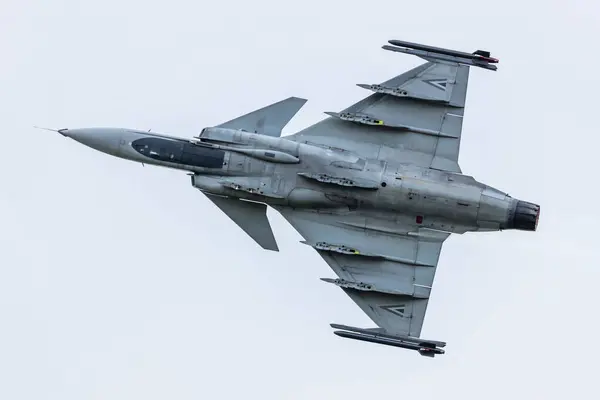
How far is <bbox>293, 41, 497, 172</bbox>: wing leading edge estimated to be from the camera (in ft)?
91.2

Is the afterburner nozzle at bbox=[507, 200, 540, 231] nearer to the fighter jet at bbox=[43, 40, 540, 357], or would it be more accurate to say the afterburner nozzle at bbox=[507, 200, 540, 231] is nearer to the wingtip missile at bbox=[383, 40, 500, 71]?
the fighter jet at bbox=[43, 40, 540, 357]

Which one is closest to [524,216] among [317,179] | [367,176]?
[367,176]

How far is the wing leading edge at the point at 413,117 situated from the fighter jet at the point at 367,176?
0.03 m

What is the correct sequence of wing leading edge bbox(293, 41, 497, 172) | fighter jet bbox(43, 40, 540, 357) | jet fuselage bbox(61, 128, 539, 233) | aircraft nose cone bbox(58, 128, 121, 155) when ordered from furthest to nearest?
1. aircraft nose cone bbox(58, 128, 121, 155)
2. wing leading edge bbox(293, 41, 497, 172)
3. fighter jet bbox(43, 40, 540, 357)
4. jet fuselage bbox(61, 128, 539, 233)

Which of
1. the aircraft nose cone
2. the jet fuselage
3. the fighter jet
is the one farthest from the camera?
the aircraft nose cone

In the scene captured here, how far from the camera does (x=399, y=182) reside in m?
27.2

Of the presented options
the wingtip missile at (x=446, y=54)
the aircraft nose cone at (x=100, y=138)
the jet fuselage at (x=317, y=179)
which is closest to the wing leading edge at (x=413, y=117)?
the wingtip missile at (x=446, y=54)

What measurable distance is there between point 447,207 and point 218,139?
601 centimetres

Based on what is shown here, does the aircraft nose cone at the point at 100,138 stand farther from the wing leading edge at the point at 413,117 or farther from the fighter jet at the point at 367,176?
the wing leading edge at the point at 413,117

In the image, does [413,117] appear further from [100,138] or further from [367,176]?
[100,138]

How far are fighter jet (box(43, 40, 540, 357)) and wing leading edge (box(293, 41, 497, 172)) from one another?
1.0 inches

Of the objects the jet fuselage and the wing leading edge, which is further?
the wing leading edge

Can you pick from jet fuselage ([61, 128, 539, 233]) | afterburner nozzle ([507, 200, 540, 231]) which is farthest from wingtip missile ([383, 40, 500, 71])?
afterburner nozzle ([507, 200, 540, 231])

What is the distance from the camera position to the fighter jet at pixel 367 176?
27359 millimetres
